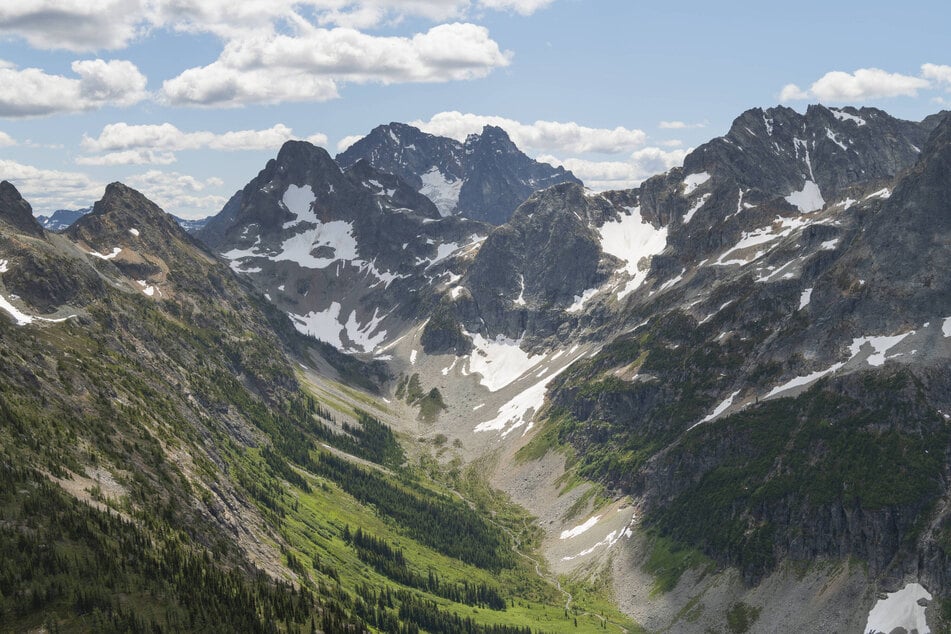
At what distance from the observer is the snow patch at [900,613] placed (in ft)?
436

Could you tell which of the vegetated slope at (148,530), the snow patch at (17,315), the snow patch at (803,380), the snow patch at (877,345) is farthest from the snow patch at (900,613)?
the snow patch at (17,315)

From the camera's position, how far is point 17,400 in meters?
130

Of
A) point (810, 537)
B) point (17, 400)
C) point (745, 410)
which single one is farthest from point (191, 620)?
point (745, 410)

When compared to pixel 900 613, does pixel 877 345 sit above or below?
above

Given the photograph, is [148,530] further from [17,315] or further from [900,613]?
[900,613]

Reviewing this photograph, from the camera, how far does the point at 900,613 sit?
136 m

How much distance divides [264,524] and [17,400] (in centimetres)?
5403

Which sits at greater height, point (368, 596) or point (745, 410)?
point (745, 410)

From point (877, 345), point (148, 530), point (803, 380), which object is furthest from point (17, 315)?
point (877, 345)

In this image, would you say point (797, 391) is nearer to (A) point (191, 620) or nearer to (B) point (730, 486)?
(B) point (730, 486)

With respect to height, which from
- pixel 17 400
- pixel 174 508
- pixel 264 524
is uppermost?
pixel 17 400

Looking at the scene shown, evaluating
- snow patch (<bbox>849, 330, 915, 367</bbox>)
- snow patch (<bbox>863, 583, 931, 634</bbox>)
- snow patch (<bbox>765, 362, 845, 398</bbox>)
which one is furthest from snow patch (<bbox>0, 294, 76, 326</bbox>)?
snow patch (<bbox>849, 330, 915, 367</bbox>)

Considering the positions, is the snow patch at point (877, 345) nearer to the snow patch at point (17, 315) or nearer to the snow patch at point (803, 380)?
the snow patch at point (803, 380)

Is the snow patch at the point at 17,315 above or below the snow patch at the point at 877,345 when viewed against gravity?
above
